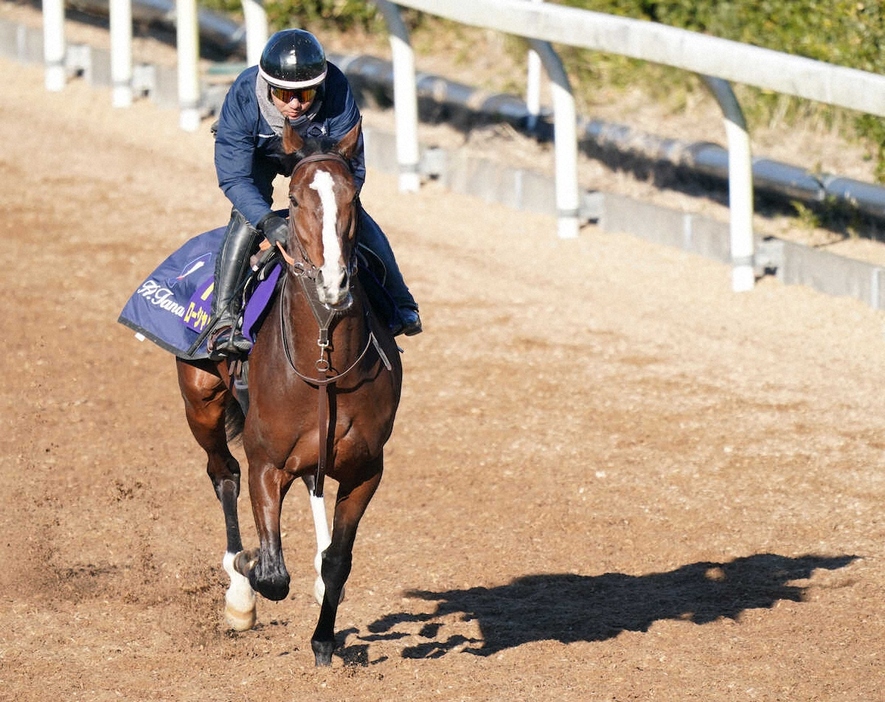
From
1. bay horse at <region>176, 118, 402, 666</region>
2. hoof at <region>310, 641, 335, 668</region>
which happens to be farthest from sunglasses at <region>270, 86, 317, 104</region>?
hoof at <region>310, 641, 335, 668</region>

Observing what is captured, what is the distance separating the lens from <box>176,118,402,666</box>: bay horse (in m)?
5.88

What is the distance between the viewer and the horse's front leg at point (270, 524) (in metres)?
6.70

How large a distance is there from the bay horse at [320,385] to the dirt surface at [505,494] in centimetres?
50

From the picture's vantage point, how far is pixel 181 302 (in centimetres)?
770

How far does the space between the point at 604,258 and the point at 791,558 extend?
18.9 ft

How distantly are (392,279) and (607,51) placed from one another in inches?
241

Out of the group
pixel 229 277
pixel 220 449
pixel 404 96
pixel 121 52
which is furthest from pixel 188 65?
pixel 229 277

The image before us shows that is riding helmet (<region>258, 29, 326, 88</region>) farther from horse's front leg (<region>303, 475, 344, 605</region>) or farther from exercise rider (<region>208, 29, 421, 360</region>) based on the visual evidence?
horse's front leg (<region>303, 475, 344, 605</region>)

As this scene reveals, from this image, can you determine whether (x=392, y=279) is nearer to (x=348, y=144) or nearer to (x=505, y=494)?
(x=348, y=144)

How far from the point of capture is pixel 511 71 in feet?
59.4

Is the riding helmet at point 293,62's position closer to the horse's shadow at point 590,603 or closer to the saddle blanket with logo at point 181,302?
the saddle blanket with logo at point 181,302

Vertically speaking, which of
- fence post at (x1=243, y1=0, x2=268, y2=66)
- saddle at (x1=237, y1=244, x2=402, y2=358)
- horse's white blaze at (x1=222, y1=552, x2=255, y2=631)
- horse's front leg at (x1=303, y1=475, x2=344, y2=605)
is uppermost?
saddle at (x1=237, y1=244, x2=402, y2=358)

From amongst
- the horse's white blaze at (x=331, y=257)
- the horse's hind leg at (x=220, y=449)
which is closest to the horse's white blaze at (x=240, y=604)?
the horse's hind leg at (x=220, y=449)

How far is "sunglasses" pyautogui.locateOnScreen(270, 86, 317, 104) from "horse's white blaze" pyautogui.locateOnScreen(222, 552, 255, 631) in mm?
2319
